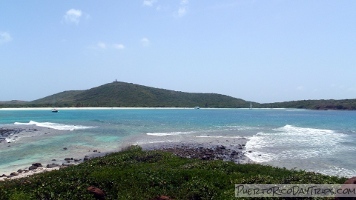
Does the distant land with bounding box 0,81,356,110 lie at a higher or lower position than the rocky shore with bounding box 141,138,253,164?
higher

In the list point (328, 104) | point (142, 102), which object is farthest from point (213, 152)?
point (328, 104)

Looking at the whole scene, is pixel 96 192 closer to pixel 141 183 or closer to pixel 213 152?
pixel 141 183

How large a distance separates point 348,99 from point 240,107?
201 feet

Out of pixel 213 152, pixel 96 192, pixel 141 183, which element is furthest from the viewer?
pixel 213 152

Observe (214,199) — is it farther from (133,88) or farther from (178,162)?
(133,88)

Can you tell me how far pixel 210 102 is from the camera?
198375mm

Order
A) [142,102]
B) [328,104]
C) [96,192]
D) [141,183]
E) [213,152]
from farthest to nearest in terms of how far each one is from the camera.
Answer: [142,102]
[328,104]
[213,152]
[141,183]
[96,192]

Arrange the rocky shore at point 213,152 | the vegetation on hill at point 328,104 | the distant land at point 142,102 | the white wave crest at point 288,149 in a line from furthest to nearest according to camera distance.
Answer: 1. the distant land at point 142,102
2. the vegetation on hill at point 328,104
3. the white wave crest at point 288,149
4. the rocky shore at point 213,152

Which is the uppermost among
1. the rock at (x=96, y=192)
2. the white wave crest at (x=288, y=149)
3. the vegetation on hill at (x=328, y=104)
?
the vegetation on hill at (x=328, y=104)

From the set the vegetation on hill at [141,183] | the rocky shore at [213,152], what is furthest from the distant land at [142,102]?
the vegetation on hill at [141,183]

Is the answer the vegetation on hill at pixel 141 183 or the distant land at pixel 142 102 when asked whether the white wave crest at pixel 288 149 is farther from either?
the distant land at pixel 142 102

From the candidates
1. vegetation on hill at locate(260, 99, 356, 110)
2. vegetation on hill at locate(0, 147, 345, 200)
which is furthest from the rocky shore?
vegetation on hill at locate(260, 99, 356, 110)

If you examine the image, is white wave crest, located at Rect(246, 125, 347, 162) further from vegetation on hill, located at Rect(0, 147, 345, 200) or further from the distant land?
the distant land

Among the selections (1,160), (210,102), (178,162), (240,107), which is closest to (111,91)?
(210,102)
